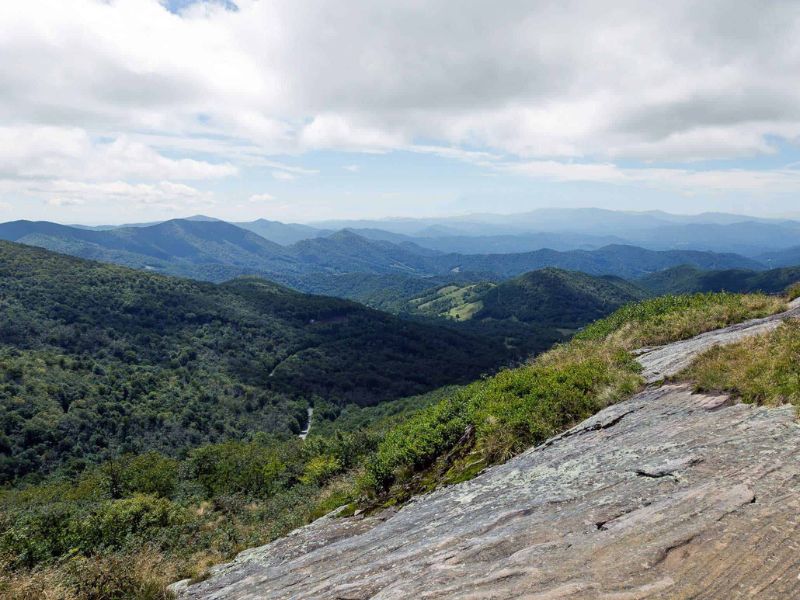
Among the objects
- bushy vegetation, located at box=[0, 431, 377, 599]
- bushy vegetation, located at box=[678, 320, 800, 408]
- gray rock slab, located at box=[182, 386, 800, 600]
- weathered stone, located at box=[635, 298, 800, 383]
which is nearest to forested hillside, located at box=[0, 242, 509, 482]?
bushy vegetation, located at box=[0, 431, 377, 599]

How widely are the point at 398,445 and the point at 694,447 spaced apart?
27.0 ft

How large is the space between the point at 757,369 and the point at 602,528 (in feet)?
19.4

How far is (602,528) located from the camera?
645 cm

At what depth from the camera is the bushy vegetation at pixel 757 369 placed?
8.55 metres

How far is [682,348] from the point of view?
14172mm

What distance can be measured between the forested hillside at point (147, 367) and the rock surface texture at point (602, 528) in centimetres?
8696

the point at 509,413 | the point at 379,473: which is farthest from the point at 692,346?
the point at 379,473

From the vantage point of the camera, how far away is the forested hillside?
275 feet

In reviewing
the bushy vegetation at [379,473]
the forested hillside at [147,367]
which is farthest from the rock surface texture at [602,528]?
the forested hillside at [147,367]

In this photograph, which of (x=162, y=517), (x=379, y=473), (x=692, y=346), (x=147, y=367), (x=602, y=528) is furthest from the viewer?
(x=147, y=367)

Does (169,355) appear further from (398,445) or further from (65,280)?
(398,445)

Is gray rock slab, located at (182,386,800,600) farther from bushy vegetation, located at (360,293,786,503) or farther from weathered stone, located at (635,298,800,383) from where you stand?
weathered stone, located at (635,298,800,383)

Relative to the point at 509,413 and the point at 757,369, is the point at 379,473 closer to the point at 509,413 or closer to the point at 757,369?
the point at 509,413

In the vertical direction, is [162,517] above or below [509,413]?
below
